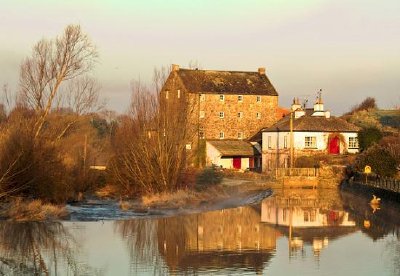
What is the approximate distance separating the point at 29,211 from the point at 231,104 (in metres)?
46.2

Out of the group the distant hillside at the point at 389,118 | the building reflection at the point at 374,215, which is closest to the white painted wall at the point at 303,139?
the distant hillside at the point at 389,118

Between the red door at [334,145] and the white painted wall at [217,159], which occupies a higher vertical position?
the red door at [334,145]

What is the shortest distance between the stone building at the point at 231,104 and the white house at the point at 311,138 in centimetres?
833

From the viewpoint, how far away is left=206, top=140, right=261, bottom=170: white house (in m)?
71.0

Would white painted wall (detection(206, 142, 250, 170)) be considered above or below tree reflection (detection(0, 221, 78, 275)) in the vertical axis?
above

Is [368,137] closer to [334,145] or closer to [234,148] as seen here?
[334,145]

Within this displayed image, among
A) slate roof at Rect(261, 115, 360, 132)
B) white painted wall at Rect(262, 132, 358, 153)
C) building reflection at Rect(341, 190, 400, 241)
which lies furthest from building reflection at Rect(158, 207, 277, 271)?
slate roof at Rect(261, 115, 360, 132)

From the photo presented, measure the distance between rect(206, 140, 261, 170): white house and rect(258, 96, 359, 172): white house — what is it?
3.99m

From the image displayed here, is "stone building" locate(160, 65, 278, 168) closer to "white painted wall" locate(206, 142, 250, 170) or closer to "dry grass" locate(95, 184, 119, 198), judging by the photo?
"white painted wall" locate(206, 142, 250, 170)

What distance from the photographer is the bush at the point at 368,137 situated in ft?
209

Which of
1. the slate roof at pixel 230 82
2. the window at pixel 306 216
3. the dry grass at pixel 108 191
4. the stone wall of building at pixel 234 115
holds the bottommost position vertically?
the window at pixel 306 216

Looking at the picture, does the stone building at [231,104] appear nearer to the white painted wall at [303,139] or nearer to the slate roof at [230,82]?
the slate roof at [230,82]

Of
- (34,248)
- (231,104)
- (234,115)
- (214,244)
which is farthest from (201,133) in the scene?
(34,248)

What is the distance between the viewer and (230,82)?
7775 cm
